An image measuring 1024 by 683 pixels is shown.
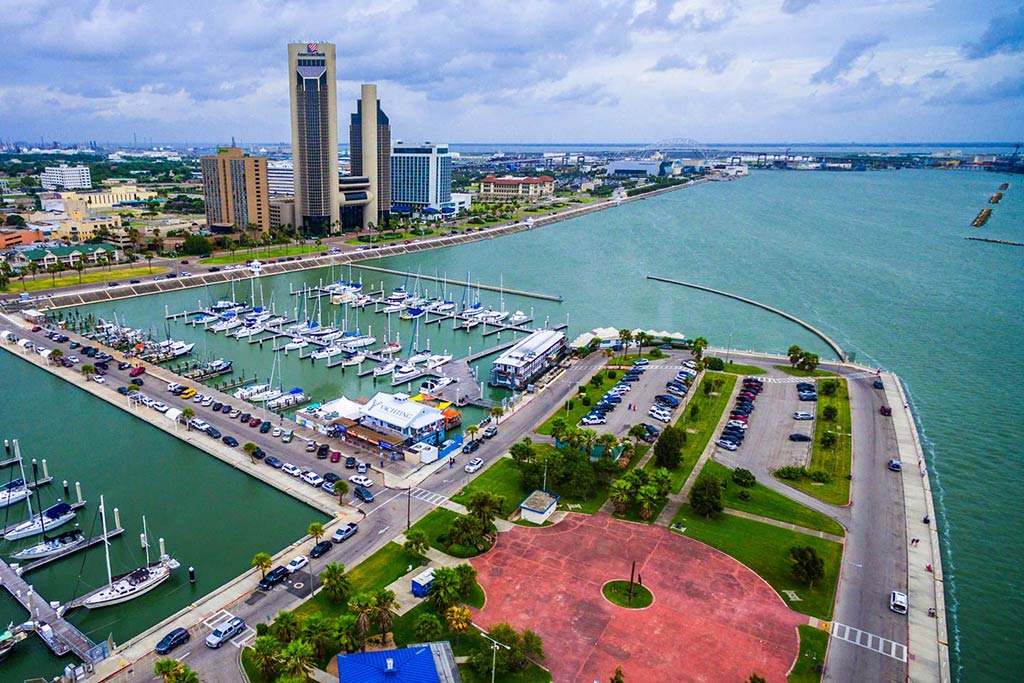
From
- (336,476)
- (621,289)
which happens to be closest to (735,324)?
(621,289)

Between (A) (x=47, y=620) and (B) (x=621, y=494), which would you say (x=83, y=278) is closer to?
(A) (x=47, y=620)

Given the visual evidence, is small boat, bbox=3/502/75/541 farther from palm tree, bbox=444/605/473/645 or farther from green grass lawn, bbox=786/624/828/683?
green grass lawn, bbox=786/624/828/683

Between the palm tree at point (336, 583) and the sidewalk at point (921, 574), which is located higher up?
the palm tree at point (336, 583)

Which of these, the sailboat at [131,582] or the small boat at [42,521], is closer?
the sailboat at [131,582]

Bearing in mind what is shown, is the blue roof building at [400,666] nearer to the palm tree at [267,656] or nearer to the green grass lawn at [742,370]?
the palm tree at [267,656]

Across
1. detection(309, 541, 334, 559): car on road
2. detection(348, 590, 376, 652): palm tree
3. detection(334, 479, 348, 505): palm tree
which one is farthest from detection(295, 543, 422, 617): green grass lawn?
detection(334, 479, 348, 505): palm tree

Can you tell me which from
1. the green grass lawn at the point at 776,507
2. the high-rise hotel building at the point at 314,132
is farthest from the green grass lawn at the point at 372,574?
the high-rise hotel building at the point at 314,132
